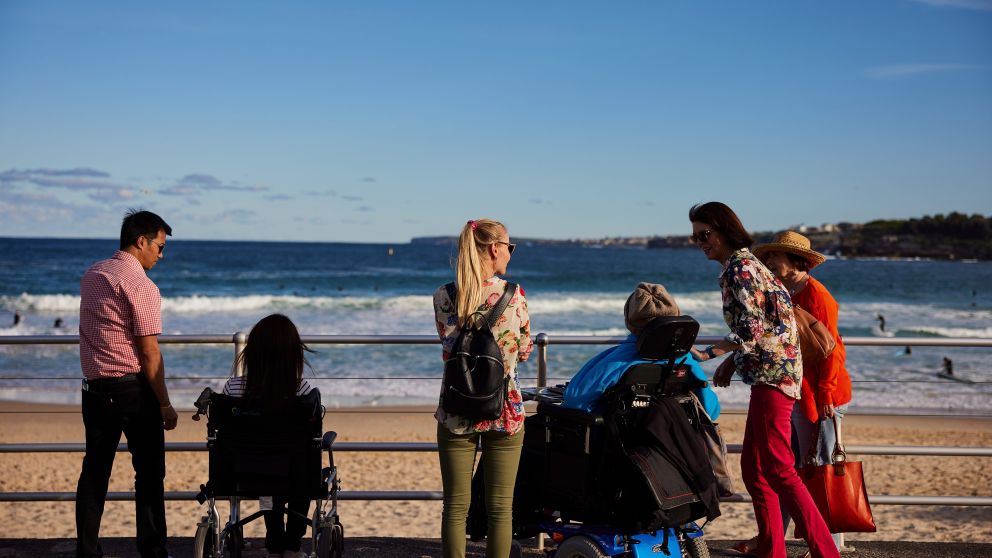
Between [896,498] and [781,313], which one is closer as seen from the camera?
[781,313]

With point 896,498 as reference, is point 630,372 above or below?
above

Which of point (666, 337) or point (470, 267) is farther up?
point (470, 267)

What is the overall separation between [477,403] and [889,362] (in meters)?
17.4

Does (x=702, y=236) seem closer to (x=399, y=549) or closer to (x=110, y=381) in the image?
(x=399, y=549)

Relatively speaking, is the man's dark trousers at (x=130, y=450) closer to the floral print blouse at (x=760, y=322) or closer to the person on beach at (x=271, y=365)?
the person on beach at (x=271, y=365)

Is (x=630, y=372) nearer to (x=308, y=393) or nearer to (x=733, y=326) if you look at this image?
(x=733, y=326)

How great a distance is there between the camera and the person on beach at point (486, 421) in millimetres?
3086

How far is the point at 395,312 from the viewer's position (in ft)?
104

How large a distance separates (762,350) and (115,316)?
2.52m

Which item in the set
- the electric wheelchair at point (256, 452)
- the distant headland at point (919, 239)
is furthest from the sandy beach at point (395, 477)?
the distant headland at point (919, 239)

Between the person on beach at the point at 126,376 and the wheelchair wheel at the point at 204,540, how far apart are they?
0.42 metres

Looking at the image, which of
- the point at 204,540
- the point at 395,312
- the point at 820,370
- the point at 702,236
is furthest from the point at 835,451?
the point at 395,312

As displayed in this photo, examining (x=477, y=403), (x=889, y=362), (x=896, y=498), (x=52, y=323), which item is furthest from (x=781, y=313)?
(x=52, y=323)

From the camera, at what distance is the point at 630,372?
3.27 metres
